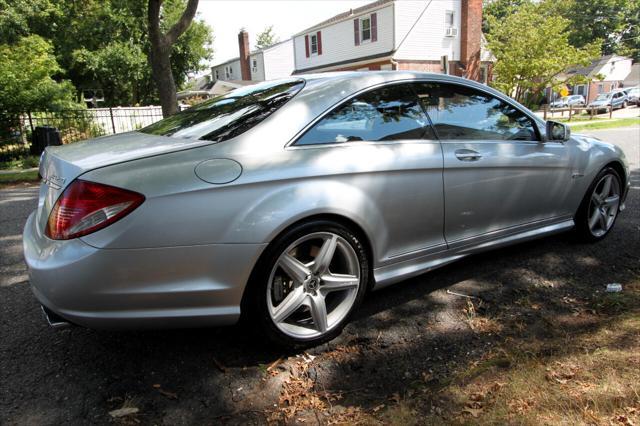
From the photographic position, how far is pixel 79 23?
32219mm

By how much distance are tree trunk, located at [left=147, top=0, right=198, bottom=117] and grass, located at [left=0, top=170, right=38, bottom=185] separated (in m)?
3.23

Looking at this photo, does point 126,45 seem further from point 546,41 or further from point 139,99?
point 546,41

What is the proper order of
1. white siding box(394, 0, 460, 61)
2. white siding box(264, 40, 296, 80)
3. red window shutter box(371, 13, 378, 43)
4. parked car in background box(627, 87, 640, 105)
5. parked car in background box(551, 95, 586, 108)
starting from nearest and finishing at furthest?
white siding box(394, 0, 460, 61) → red window shutter box(371, 13, 378, 43) → white siding box(264, 40, 296, 80) → parked car in background box(551, 95, 586, 108) → parked car in background box(627, 87, 640, 105)

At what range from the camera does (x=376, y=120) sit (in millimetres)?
3002

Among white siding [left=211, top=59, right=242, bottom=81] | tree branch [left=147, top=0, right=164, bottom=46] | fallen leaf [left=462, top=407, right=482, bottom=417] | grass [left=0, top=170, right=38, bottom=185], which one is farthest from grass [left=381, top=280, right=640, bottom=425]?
white siding [left=211, top=59, right=242, bottom=81]

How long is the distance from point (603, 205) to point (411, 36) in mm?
24501

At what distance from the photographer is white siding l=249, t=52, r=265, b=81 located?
3809 cm

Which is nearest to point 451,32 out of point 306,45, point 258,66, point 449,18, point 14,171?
point 449,18

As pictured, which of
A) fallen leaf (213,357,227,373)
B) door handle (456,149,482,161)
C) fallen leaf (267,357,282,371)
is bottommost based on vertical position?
fallen leaf (267,357,282,371)

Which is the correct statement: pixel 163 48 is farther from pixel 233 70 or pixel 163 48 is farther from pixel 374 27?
pixel 233 70

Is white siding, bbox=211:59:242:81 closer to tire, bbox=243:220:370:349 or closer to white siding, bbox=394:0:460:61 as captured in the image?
white siding, bbox=394:0:460:61

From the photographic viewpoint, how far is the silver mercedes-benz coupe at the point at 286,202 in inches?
85.0

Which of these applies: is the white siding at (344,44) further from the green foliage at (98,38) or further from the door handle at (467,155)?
the door handle at (467,155)

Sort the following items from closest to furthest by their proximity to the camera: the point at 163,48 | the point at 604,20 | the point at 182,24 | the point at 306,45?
1. the point at 163,48
2. the point at 182,24
3. the point at 306,45
4. the point at 604,20
